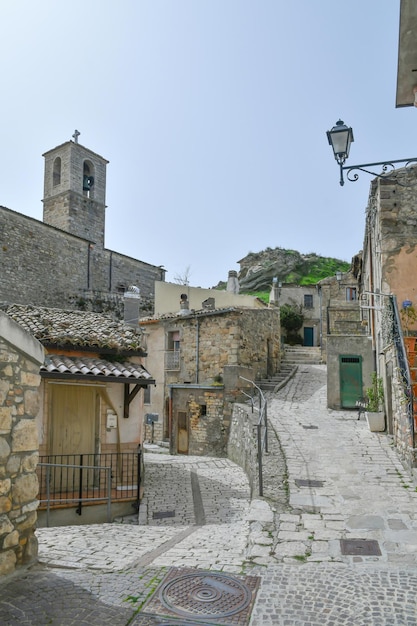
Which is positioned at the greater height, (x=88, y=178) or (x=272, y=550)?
(x=88, y=178)

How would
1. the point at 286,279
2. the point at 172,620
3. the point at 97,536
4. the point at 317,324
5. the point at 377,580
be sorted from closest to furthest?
the point at 172,620
the point at 377,580
the point at 97,536
the point at 317,324
the point at 286,279

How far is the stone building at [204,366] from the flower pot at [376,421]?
19.5ft

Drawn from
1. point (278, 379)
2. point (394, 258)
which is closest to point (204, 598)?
point (394, 258)

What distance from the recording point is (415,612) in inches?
161

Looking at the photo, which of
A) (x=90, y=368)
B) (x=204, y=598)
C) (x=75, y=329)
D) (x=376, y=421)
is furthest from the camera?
(x=376, y=421)

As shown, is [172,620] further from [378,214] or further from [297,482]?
[378,214]

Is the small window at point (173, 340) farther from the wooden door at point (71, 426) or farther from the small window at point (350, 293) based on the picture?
the small window at point (350, 293)

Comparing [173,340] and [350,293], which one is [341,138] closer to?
[173,340]

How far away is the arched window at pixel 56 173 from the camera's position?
106 feet

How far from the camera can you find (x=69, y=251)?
28.5 meters

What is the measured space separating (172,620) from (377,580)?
6.81 feet

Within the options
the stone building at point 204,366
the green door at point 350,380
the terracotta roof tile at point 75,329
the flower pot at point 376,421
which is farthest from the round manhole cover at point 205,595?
the stone building at point 204,366

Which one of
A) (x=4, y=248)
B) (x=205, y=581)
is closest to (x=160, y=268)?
(x=4, y=248)

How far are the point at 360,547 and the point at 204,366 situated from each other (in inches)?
603
